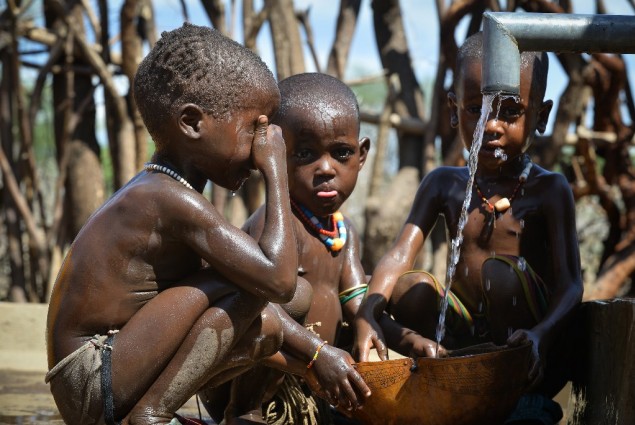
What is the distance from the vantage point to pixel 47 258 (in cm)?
748

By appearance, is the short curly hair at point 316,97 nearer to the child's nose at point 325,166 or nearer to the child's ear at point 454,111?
the child's nose at point 325,166

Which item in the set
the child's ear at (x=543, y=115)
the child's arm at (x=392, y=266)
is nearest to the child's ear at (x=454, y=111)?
the child's arm at (x=392, y=266)

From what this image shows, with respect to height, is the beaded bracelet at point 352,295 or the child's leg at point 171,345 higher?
the child's leg at point 171,345

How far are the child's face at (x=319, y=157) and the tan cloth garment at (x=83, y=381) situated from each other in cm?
115

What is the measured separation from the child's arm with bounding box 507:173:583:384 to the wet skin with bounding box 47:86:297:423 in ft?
2.80

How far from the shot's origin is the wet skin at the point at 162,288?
2520 mm

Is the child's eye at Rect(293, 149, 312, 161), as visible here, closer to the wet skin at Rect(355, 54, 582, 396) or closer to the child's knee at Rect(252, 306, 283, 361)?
the wet skin at Rect(355, 54, 582, 396)

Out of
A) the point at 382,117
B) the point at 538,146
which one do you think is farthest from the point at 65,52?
the point at 538,146

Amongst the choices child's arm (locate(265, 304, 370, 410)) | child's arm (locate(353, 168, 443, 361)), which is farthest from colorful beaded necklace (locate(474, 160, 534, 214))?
child's arm (locate(265, 304, 370, 410))

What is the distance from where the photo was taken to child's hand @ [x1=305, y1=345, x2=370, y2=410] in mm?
2803

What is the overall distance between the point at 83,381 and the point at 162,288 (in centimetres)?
32

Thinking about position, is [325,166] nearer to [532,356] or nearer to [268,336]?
[268,336]

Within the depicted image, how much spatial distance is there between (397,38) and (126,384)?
5.15 meters

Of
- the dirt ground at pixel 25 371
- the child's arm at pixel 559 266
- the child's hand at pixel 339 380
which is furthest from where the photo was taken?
the dirt ground at pixel 25 371
